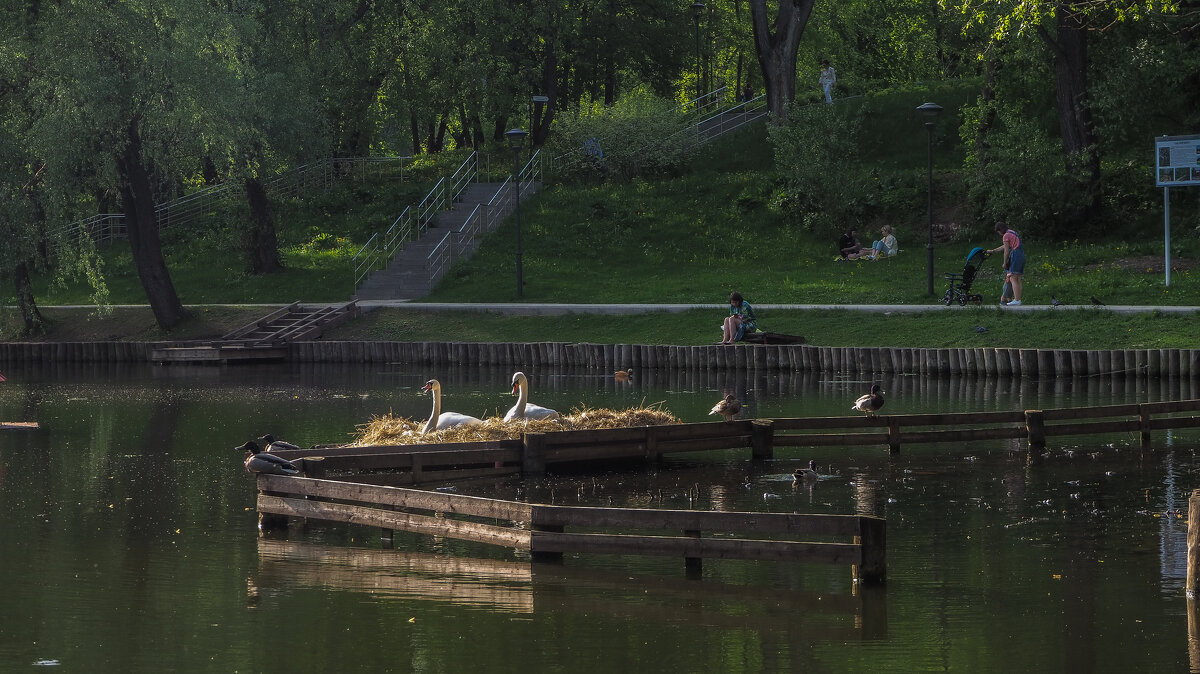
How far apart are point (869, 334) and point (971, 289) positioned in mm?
5385

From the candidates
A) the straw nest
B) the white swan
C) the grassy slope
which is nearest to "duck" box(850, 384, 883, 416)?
the straw nest

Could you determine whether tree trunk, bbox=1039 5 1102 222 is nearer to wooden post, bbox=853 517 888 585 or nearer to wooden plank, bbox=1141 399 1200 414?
wooden plank, bbox=1141 399 1200 414

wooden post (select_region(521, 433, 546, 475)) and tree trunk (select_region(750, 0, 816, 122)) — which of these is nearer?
wooden post (select_region(521, 433, 546, 475))

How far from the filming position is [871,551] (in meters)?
13.8

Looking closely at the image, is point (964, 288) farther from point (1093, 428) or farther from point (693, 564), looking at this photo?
point (693, 564)

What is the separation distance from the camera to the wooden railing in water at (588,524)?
13.8 m

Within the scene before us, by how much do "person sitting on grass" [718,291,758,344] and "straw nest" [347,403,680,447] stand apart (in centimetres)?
1387

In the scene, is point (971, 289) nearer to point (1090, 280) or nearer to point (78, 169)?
point (1090, 280)

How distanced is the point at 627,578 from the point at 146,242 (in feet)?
112

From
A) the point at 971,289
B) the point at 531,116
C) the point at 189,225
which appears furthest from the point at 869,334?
the point at 189,225

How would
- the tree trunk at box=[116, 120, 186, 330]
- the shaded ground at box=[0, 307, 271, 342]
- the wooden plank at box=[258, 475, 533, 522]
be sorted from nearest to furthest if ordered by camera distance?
the wooden plank at box=[258, 475, 533, 522]
the tree trunk at box=[116, 120, 186, 330]
the shaded ground at box=[0, 307, 271, 342]

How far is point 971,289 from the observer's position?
39531mm

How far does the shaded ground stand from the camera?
1773 inches

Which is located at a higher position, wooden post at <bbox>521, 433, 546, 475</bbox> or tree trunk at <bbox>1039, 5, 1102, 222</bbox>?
tree trunk at <bbox>1039, 5, 1102, 222</bbox>
